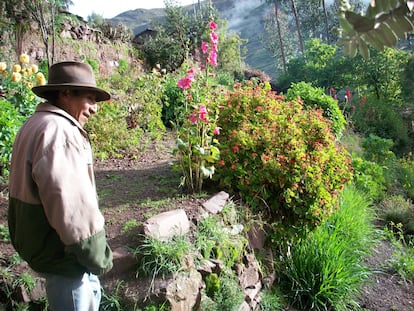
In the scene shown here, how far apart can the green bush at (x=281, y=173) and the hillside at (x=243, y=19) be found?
151 feet

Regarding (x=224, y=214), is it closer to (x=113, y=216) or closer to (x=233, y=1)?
(x=113, y=216)

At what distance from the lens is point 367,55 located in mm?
590

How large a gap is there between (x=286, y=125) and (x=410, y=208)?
141 inches

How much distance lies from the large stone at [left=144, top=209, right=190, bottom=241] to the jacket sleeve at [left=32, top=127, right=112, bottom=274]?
3.84 ft

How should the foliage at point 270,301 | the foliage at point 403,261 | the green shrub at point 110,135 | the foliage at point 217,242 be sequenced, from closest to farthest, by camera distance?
the foliage at point 217,242 → the foliage at point 270,301 → the foliage at point 403,261 → the green shrub at point 110,135

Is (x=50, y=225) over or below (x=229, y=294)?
over

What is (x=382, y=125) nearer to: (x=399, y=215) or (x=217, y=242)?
(x=399, y=215)

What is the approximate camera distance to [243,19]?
74.8 metres

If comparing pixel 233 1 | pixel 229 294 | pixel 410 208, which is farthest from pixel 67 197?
pixel 233 1

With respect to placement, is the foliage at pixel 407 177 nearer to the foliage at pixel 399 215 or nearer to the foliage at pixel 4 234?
the foliage at pixel 399 215

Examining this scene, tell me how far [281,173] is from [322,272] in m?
1.06

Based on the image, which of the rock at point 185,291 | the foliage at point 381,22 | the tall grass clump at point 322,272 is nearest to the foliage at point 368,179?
the tall grass clump at point 322,272

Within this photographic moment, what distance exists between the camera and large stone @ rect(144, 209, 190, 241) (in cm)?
275

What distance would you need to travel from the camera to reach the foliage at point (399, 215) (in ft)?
19.2
